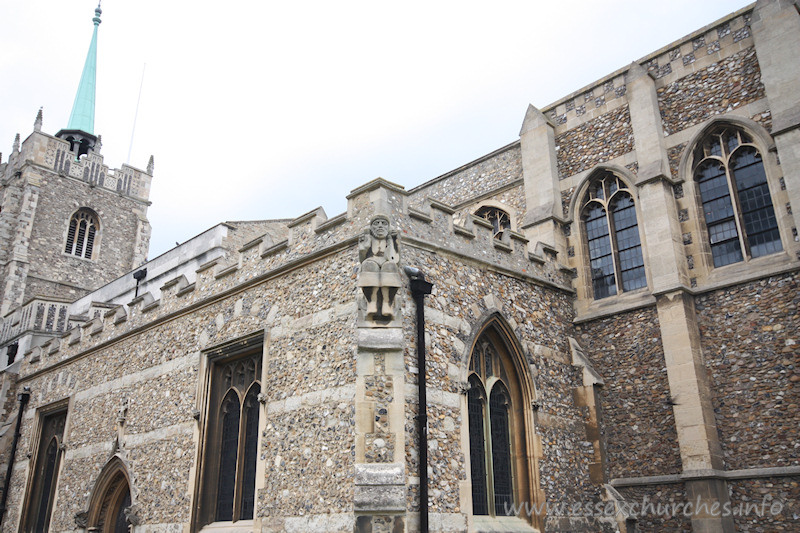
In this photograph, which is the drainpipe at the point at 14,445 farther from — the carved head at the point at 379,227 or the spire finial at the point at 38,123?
the spire finial at the point at 38,123

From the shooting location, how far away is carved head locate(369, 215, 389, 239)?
388 inches

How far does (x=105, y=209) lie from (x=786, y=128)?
1289 inches

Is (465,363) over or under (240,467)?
over

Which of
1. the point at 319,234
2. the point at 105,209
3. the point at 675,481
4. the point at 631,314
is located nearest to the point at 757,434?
the point at 675,481

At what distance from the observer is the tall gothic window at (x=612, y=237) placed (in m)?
13.3

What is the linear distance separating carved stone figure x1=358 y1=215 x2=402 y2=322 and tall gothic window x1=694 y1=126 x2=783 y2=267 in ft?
21.1

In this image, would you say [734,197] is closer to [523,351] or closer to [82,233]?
[523,351]

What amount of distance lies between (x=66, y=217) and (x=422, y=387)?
97.5 feet

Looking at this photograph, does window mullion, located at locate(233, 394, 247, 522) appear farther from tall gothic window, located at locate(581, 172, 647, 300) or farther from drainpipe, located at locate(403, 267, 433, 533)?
tall gothic window, located at locate(581, 172, 647, 300)

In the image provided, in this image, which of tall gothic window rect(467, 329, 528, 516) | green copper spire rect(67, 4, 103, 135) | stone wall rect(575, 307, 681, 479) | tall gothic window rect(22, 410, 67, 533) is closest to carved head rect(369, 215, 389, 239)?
tall gothic window rect(467, 329, 528, 516)

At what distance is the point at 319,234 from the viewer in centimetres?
1105

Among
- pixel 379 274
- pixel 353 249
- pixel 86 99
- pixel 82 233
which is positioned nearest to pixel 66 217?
pixel 82 233

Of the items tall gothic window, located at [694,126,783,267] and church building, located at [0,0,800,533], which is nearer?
church building, located at [0,0,800,533]

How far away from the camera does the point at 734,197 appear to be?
12.2 metres
